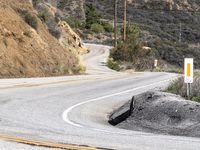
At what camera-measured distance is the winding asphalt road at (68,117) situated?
31.6 feet

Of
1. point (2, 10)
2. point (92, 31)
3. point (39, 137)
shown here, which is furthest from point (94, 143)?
point (92, 31)

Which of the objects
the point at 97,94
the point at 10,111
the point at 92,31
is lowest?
the point at 92,31

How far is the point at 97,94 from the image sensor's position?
2344 centimetres

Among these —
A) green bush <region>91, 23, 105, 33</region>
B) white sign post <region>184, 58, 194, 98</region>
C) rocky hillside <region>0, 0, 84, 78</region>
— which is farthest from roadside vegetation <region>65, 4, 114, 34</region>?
white sign post <region>184, 58, 194, 98</region>

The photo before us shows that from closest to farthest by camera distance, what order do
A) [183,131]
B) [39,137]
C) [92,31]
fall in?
1. [39,137]
2. [183,131]
3. [92,31]

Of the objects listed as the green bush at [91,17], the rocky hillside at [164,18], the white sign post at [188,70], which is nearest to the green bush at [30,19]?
the white sign post at [188,70]

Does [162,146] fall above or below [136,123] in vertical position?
above

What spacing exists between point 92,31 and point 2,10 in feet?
227

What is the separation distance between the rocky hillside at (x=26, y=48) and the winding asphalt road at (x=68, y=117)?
4.06 m

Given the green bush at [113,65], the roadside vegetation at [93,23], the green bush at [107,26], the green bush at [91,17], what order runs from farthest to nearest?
the green bush at [107,26], the green bush at [91,17], the roadside vegetation at [93,23], the green bush at [113,65]

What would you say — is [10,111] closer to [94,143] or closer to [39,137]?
[39,137]

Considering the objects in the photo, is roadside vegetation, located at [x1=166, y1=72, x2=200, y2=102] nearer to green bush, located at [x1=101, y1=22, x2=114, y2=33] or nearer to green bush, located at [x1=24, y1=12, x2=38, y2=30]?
green bush, located at [x1=24, y1=12, x2=38, y2=30]

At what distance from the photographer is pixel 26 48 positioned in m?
33.8

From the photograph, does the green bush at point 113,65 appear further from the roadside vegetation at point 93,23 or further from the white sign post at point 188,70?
the roadside vegetation at point 93,23
